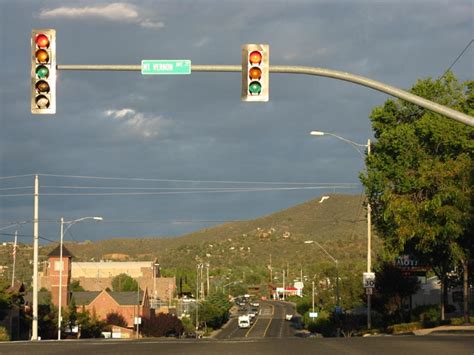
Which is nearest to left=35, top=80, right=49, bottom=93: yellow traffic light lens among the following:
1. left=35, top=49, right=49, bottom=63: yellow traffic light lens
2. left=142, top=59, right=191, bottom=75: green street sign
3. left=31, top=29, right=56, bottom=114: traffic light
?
left=31, top=29, right=56, bottom=114: traffic light

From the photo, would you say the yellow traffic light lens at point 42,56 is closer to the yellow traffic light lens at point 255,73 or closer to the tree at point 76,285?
the yellow traffic light lens at point 255,73

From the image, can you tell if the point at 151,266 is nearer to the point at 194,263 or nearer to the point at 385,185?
the point at 194,263

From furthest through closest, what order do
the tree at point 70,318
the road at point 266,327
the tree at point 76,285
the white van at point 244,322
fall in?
the tree at point 76,285 < the white van at point 244,322 < the road at point 266,327 < the tree at point 70,318

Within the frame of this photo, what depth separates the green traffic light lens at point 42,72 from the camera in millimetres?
19688

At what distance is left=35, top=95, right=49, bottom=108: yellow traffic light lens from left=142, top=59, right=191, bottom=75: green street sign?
8.04ft

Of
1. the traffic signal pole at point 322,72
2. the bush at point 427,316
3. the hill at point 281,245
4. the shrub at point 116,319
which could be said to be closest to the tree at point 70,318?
the shrub at point 116,319

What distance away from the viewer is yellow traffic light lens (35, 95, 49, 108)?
19641 mm

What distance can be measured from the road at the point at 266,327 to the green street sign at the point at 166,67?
60.7 meters

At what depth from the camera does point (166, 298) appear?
14475cm

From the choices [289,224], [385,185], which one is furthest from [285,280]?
[385,185]

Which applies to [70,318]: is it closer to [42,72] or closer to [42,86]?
[42,86]

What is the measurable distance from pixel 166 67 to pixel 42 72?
302 centimetres

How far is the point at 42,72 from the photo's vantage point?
64.7 ft

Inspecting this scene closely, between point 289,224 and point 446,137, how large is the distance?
146244 mm
